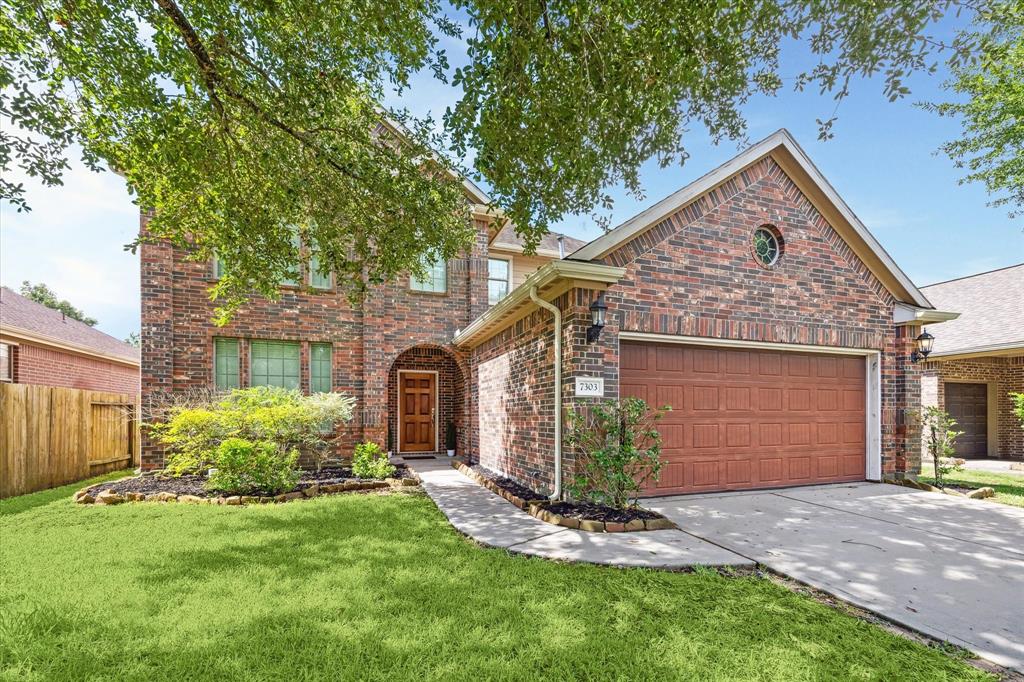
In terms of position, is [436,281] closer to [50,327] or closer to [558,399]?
[558,399]

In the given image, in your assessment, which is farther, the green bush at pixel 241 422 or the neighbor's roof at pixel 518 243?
the neighbor's roof at pixel 518 243

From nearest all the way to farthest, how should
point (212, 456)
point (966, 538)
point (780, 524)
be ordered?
point (966, 538) < point (780, 524) < point (212, 456)

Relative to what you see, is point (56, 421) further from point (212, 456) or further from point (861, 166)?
point (861, 166)

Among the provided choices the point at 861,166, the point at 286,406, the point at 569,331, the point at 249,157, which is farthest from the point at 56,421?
the point at 861,166

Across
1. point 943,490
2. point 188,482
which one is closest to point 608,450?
point 943,490

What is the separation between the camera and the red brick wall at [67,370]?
38.6ft

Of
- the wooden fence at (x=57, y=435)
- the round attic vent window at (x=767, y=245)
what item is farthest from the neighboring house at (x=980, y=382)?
the wooden fence at (x=57, y=435)

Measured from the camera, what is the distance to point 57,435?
28.7 ft

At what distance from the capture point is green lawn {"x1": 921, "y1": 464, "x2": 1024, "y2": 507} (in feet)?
23.9

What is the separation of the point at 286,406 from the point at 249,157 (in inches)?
171

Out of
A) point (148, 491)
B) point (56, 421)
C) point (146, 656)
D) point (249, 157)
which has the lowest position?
point (148, 491)

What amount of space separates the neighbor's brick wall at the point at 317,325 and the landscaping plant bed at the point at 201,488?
145cm

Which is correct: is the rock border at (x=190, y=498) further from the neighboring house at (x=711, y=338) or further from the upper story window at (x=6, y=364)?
the upper story window at (x=6, y=364)

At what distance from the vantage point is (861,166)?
7.86 m
